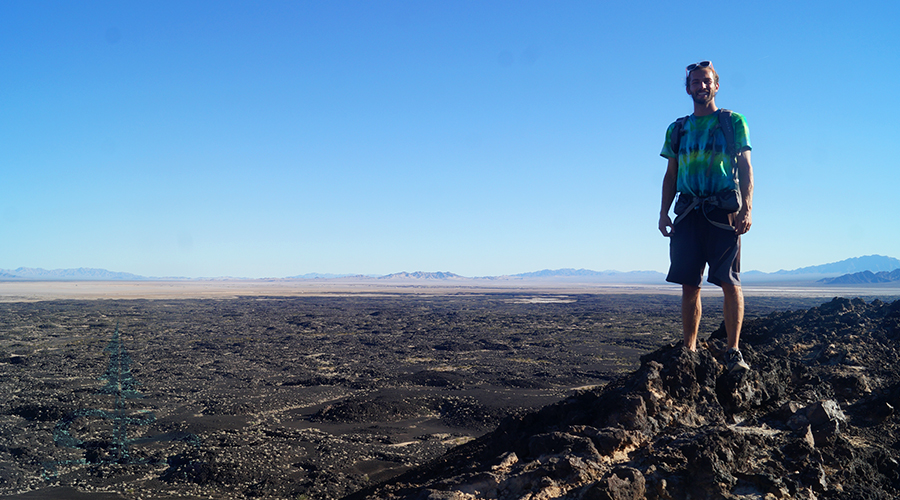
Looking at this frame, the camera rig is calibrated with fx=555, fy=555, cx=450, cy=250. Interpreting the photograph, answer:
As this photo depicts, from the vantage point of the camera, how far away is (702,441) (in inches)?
111

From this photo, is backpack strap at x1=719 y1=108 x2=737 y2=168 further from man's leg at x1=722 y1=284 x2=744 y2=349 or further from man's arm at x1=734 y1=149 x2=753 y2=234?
man's leg at x1=722 y1=284 x2=744 y2=349

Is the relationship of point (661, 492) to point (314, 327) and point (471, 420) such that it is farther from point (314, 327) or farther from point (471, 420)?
point (314, 327)

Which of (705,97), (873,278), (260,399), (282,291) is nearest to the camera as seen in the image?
(705,97)

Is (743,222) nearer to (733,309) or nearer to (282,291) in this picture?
(733,309)

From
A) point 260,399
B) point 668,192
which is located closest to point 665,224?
point 668,192

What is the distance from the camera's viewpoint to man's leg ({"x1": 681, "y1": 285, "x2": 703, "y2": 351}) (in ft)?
12.5

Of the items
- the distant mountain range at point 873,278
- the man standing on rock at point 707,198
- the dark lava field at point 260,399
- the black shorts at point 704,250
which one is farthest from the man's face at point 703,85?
the distant mountain range at point 873,278

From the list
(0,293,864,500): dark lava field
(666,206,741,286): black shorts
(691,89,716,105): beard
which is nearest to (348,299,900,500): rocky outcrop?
(666,206,741,286): black shorts

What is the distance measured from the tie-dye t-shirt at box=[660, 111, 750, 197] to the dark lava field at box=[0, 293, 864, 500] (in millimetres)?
1937

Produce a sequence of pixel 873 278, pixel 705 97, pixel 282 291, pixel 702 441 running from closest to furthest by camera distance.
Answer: pixel 702 441, pixel 705 97, pixel 282 291, pixel 873 278

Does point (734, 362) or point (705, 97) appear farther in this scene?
point (705, 97)

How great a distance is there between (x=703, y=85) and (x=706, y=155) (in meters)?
0.54

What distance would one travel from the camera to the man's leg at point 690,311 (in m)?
3.82

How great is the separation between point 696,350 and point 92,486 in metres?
8.47
